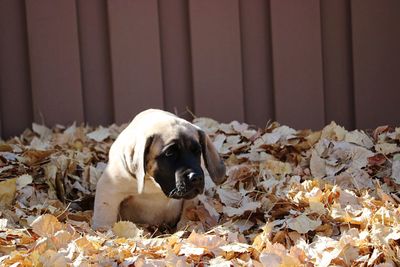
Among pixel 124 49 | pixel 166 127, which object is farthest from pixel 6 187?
→ pixel 124 49

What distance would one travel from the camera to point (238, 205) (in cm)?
498

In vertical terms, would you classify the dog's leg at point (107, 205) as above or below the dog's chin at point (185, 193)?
below

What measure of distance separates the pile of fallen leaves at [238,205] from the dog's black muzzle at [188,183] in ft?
0.64

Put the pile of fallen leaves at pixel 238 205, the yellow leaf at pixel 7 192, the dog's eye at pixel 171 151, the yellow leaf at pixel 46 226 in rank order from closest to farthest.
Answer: the pile of fallen leaves at pixel 238 205
the yellow leaf at pixel 46 226
the dog's eye at pixel 171 151
the yellow leaf at pixel 7 192

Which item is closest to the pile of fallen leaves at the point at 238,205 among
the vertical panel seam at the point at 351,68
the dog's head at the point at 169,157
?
the dog's head at the point at 169,157

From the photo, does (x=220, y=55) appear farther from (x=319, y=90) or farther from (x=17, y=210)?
(x=17, y=210)

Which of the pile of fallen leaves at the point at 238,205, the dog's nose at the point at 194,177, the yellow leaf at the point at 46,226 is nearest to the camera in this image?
the pile of fallen leaves at the point at 238,205

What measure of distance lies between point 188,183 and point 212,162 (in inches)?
15.8

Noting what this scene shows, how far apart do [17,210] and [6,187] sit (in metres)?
0.28

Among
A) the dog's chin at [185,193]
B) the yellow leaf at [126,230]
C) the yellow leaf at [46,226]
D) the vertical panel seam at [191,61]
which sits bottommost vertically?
the yellow leaf at [126,230]

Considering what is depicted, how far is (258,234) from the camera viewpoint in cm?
445

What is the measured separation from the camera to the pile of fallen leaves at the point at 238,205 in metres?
3.94

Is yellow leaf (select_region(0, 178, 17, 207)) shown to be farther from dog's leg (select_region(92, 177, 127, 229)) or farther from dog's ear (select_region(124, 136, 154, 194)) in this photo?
dog's ear (select_region(124, 136, 154, 194))

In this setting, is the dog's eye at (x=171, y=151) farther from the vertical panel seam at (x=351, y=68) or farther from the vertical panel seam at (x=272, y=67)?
the vertical panel seam at (x=351, y=68)
